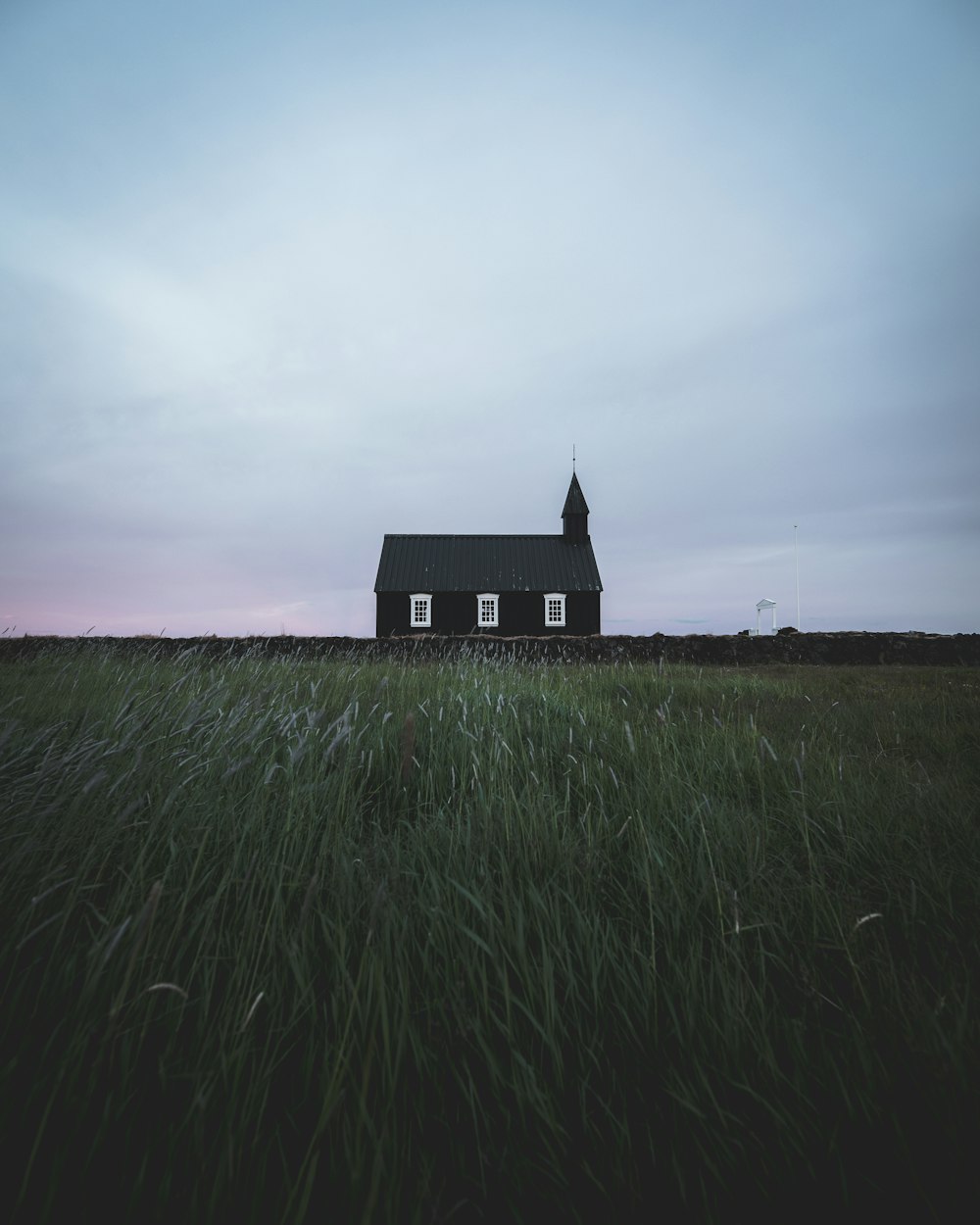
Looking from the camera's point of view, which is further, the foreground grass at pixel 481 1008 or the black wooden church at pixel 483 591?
the black wooden church at pixel 483 591

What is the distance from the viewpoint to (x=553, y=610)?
32.7 meters

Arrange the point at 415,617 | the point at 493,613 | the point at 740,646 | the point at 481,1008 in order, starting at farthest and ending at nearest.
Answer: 1. the point at 493,613
2. the point at 415,617
3. the point at 740,646
4. the point at 481,1008

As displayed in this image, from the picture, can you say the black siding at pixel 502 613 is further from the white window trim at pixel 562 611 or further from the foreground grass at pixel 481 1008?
the foreground grass at pixel 481 1008

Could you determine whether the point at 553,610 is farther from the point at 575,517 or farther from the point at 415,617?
the point at 415,617

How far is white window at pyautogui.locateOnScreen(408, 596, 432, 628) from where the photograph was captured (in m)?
32.0

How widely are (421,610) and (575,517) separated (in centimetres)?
1184

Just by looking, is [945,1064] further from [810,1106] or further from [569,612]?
[569,612]

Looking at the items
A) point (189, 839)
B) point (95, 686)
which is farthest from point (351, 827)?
point (95, 686)

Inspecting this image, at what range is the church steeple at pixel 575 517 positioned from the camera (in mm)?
35469

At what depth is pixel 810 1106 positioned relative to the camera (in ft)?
3.66

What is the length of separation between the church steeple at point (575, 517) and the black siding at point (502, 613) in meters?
4.91

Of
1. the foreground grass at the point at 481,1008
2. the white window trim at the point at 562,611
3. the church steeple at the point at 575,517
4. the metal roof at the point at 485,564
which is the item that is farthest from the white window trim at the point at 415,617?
the foreground grass at the point at 481,1008

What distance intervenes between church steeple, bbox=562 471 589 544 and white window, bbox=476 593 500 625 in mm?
6594

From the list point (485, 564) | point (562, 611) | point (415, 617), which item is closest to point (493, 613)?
point (485, 564)
